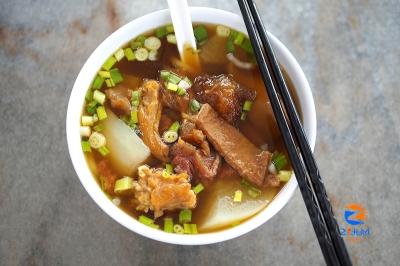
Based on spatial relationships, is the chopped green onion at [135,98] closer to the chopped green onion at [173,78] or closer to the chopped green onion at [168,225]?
the chopped green onion at [173,78]

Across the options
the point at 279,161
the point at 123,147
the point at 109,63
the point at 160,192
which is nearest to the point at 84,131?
the point at 123,147

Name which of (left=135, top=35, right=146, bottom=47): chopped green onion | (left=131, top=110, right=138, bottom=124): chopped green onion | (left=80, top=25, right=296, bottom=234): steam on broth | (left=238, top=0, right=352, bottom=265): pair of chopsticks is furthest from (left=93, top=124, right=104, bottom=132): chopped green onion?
(left=238, top=0, right=352, bottom=265): pair of chopsticks

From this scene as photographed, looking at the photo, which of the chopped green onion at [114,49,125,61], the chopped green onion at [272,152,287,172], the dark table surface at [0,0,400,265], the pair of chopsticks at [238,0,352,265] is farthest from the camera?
the dark table surface at [0,0,400,265]

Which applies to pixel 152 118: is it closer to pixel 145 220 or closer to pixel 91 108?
pixel 91 108

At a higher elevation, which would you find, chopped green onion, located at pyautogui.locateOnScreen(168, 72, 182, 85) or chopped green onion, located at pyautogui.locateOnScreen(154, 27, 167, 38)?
chopped green onion, located at pyautogui.locateOnScreen(154, 27, 167, 38)

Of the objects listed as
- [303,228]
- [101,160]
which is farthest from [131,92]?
[303,228]

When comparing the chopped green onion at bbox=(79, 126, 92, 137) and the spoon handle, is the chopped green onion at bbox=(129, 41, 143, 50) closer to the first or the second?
the spoon handle

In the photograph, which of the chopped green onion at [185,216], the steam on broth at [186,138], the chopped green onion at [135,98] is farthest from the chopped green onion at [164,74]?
the chopped green onion at [185,216]
